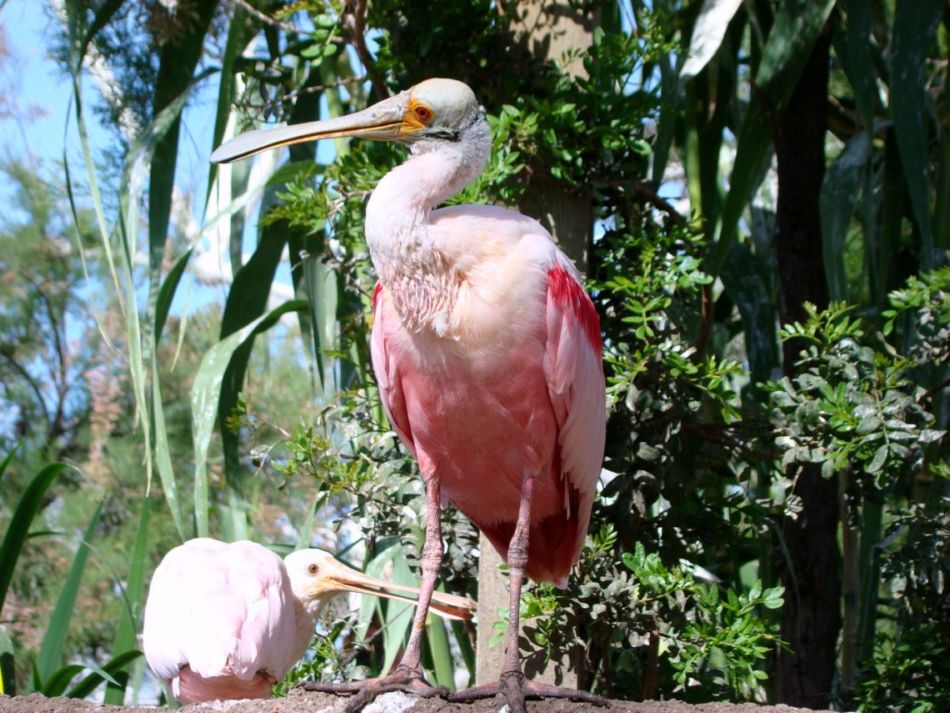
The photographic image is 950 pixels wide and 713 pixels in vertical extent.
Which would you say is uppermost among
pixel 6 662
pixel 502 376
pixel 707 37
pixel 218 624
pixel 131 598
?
pixel 707 37

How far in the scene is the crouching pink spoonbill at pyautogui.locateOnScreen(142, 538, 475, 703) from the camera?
159 inches

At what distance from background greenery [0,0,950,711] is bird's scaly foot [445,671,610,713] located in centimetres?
63

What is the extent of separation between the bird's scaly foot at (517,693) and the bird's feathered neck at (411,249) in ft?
2.88

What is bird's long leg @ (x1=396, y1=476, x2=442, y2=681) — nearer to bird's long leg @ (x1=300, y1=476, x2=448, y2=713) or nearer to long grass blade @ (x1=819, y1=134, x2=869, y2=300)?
bird's long leg @ (x1=300, y1=476, x2=448, y2=713)

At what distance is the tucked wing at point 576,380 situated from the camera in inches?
134

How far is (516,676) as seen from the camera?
10.6 ft

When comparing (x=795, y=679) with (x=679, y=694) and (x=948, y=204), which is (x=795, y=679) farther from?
(x=948, y=204)

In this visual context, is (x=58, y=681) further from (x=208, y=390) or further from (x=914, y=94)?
(x=914, y=94)

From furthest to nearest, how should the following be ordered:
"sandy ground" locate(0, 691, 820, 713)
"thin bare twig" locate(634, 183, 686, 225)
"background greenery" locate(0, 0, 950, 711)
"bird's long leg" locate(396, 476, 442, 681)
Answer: "thin bare twig" locate(634, 183, 686, 225) → "background greenery" locate(0, 0, 950, 711) → "bird's long leg" locate(396, 476, 442, 681) → "sandy ground" locate(0, 691, 820, 713)

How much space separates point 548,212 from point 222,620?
1649 mm

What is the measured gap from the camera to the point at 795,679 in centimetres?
504

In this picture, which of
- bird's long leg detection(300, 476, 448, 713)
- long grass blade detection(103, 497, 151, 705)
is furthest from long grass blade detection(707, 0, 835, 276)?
long grass blade detection(103, 497, 151, 705)

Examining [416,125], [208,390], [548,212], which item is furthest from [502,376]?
[208,390]

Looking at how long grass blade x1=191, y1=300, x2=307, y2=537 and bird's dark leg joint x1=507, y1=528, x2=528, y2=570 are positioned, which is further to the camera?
long grass blade x1=191, y1=300, x2=307, y2=537
